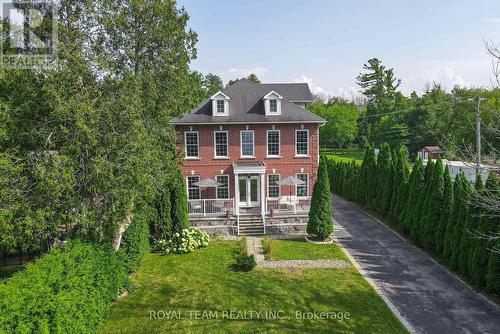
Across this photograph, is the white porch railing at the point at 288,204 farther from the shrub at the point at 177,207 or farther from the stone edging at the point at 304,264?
the shrub at the point at 177,207

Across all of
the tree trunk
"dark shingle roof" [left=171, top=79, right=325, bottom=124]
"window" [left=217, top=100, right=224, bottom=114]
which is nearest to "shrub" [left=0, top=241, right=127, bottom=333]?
the tree trunk

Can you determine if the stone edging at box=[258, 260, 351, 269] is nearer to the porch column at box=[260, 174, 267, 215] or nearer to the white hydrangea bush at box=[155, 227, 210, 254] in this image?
the white hydrangea bush at box=[155, 227, 210, 254]

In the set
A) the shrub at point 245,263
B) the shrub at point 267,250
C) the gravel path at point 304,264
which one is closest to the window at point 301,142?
the shrub at point 267,250

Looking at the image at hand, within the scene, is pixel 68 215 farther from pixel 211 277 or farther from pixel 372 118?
pixel 372 118

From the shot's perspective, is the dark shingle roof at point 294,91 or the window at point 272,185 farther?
the dark shingle roof at point 294,91

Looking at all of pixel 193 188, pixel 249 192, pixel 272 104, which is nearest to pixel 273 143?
pixel 272 104

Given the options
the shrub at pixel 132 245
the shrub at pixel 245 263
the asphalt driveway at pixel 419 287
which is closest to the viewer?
the asphalt driveway at pixel 419 287

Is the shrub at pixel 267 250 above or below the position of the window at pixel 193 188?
below

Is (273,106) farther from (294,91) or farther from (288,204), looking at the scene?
(294,91)
